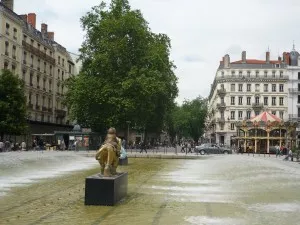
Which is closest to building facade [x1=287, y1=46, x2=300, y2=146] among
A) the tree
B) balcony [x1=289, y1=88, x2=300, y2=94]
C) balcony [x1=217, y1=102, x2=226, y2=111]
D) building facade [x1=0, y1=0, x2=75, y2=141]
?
balcony [x1=289, y1=88, x2=300, y2=94]

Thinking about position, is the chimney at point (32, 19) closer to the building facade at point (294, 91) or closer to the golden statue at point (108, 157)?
the building facade at point (294, 91)

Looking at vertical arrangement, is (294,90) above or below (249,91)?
below

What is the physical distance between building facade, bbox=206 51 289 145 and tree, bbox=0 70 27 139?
6950 cm

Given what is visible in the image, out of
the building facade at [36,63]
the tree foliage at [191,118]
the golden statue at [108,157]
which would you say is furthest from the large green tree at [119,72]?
the tree foliage at [191,118]

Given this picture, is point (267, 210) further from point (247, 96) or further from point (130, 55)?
point (247, 96)

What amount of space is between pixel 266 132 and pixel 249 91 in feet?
190

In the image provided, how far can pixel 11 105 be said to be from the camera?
55500 mm

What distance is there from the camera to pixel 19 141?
6662 cm

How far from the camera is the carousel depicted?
197ft

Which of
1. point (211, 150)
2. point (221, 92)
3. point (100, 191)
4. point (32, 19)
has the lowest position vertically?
point (100, 191)

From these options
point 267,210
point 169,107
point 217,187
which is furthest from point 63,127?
point 267,210

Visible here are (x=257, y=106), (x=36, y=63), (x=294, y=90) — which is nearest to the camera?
(x=36, y=63)

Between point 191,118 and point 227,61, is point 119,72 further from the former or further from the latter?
point 191,118

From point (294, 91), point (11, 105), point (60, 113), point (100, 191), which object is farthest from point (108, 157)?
point (294, 91)
